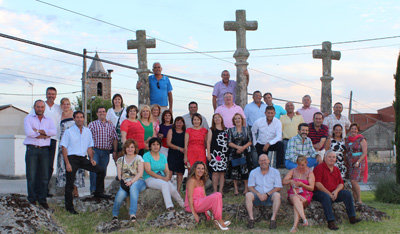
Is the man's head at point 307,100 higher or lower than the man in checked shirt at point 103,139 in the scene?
higher

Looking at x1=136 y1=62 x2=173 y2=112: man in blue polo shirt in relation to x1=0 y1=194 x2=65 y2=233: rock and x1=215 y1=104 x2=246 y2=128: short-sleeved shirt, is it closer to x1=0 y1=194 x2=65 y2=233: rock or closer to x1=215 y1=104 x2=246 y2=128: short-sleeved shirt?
x1=215 y1=104 x2=246 y2=128: short-sleeved shirt

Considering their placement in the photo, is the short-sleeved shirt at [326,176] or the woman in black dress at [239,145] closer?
the short-sleeved shirt at [326,176]

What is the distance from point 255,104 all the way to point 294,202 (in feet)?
9.69

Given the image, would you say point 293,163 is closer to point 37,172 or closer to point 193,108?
point 193,108

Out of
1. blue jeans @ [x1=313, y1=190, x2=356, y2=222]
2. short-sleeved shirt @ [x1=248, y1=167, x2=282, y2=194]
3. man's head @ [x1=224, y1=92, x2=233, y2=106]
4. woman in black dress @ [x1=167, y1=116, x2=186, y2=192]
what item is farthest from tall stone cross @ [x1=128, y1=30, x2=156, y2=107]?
blue jeans @ [x1=313, y1=190, x2=356, y2=222]

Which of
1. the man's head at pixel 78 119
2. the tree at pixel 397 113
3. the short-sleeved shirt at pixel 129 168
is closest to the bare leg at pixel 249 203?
the short-sleeved shirt at pixel 129 168

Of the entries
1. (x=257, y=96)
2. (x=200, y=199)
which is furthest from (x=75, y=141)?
(x=257, y=96)

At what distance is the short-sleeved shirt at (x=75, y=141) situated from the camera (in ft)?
26.9

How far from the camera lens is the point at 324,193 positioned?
7.97m

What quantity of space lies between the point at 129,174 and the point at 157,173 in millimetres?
566

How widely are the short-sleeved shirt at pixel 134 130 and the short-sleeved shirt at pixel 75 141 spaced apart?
29.3 inches

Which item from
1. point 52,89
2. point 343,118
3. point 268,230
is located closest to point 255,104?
point 343,118

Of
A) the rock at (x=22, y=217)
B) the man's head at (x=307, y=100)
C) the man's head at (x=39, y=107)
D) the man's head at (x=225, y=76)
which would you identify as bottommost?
the rock at (x=22, y=217)

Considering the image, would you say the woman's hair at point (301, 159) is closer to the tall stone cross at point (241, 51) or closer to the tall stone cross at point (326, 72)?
the tall stone cross at point (241, 51)
